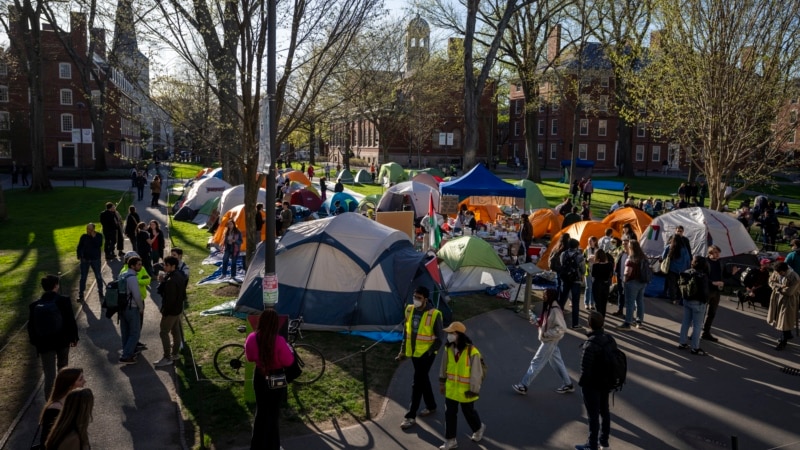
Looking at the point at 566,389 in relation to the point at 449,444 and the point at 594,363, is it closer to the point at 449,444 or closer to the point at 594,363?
the point at 594,363

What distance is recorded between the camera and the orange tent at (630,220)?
59.1ft

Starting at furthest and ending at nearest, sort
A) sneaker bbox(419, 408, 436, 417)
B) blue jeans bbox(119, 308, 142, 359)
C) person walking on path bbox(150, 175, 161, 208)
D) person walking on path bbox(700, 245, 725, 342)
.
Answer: person walking on path bbox(150, 175, 161, 208) → person walking on path bbox(700, 245, 725, 342) → blue jeans bbox(119, 308, 142, 359) → sneaker bbox(419, 408, 436, 417)

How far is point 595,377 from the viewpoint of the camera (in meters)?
6.65

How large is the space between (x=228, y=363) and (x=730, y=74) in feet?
53.0

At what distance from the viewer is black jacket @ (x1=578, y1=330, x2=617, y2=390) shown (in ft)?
21.7

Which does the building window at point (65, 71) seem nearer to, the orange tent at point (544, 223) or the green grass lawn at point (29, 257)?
the green grass lawn at point (29, 257)

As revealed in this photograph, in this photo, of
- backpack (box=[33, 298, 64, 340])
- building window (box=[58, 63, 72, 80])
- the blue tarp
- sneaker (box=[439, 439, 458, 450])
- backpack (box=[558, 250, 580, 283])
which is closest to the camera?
sneaker (box=[439, 439, 458, 450])

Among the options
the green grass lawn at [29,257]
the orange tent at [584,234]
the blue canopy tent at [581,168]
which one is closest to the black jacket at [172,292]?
the green grass lawn at [29,257]

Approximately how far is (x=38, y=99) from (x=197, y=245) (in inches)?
830

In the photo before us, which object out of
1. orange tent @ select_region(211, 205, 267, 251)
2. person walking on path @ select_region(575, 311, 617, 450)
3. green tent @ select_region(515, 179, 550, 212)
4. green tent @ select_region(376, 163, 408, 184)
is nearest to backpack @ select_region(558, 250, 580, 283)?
person walking on path @ select_region(575, 311, 617, 450)

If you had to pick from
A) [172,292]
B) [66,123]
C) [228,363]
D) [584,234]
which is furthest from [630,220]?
[66,123]

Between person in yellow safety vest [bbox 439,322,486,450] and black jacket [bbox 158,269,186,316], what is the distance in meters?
4.48

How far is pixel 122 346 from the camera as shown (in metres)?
9.88

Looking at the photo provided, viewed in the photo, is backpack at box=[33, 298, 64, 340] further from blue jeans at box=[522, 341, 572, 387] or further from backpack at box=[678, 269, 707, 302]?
backpack at box=[678, 269, 707, 302]
